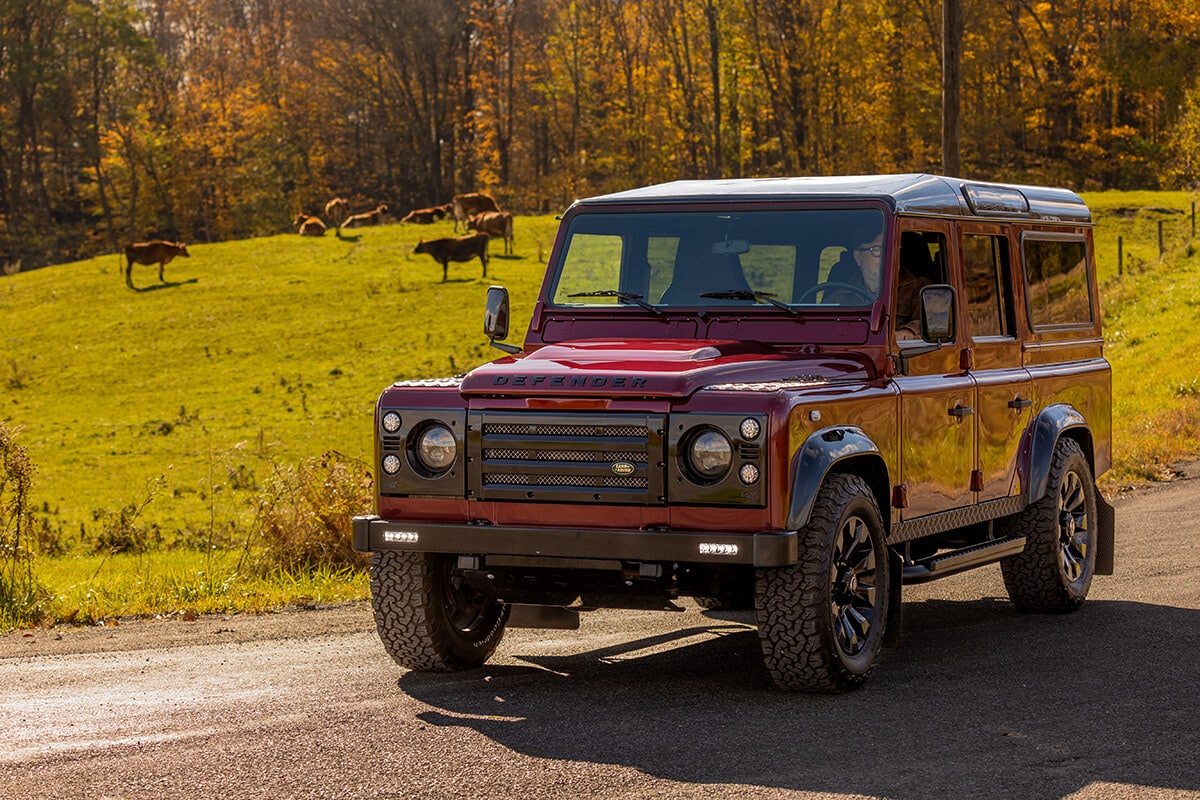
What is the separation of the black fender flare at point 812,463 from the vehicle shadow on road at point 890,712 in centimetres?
88

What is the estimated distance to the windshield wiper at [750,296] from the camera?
8.09 m

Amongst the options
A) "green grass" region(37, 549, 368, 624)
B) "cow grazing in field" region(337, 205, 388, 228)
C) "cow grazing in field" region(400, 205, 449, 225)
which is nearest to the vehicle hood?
"green grass" region(37, 549, 368, 624)

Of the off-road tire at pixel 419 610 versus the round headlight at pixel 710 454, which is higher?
the round headlight at pixel 710 454

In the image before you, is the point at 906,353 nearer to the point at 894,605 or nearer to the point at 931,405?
the point at 931,405

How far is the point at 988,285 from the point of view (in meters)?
9.25

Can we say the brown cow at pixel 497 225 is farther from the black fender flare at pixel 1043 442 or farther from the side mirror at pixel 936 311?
the side mirror at pixel 936 311

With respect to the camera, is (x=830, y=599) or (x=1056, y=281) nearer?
(x=830, y=599)

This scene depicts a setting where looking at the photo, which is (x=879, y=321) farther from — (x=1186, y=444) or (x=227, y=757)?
(x=1186, y=444)

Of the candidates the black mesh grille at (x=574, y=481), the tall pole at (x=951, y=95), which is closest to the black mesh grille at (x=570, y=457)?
the black mesh grille at (x=574, y=481)

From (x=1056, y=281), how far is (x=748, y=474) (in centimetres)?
442

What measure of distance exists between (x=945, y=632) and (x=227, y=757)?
4.58 metres

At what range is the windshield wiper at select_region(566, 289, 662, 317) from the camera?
8.30m

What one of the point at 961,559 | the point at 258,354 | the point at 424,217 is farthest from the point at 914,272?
the point at 424,217

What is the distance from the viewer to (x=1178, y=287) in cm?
3541
